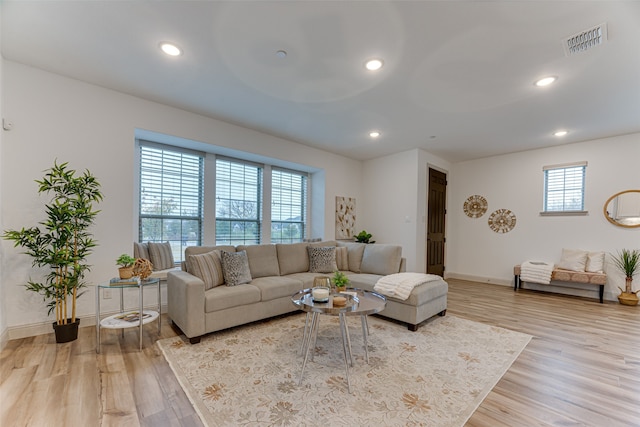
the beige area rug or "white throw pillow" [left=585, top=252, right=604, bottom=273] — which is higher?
"white throw pillow" [left=585, top=252, right=604, bottom=273]

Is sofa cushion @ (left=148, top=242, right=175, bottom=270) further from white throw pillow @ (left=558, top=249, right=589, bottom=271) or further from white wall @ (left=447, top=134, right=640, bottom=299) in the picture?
white throw pillow @ (left=558, top=249, right=589, bottom=271)

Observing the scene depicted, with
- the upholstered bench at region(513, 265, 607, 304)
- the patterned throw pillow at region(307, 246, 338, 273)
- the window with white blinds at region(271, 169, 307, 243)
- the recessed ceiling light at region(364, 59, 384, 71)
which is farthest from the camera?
the window with white blinds at region(271, 169, 307, 243)

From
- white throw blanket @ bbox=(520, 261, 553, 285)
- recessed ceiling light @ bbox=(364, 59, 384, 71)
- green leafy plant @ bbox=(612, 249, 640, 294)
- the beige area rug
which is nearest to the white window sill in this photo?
green leafy plant @ bbox=(612, 249, 640, 294)

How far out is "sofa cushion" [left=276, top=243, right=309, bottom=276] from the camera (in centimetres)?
402

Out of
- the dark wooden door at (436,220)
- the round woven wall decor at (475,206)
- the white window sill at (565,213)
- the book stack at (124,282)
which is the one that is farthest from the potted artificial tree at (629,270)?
the book stack at (124,282)

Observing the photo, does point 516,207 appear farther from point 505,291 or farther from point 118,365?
point 118,365

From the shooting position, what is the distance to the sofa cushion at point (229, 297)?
2.81 metres

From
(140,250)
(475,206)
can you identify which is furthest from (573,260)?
(140,250)

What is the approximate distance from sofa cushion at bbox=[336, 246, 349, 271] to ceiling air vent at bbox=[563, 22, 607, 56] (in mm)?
3452

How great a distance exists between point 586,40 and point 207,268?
4074mm

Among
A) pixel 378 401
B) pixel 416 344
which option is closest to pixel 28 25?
pixel 378 401

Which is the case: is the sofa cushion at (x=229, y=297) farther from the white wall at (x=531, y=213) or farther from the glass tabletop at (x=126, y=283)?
the white wall at (x=531, y=213)

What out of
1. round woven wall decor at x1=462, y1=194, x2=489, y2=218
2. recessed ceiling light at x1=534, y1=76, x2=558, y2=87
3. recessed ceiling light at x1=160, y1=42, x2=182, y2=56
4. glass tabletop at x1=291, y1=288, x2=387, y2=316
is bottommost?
glass tabletop at x1=291, y1=288, x2=387, y2=316

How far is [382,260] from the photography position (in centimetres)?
403
